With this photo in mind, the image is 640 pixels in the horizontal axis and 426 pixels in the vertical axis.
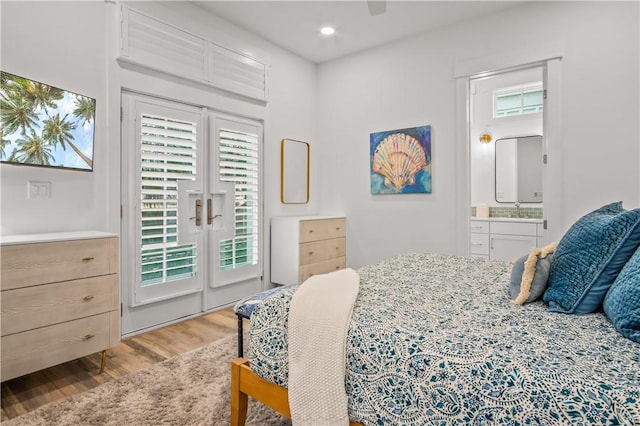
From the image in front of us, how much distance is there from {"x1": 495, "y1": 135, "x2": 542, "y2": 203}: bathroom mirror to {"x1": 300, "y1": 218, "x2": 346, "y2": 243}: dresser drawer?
7.95 ft

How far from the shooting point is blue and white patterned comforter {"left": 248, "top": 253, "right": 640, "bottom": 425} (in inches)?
35.8

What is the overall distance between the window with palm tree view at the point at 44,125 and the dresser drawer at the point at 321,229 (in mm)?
2078

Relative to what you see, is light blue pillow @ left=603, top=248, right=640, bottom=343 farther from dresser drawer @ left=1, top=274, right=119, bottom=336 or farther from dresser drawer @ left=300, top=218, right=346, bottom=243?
dresser drawer @ left=300, top=218, right=346, bottom=243

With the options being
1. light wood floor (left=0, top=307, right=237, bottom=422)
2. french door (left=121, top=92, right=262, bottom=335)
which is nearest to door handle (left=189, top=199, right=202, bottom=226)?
french door (left=121, top=92, right=262, bottom=335)

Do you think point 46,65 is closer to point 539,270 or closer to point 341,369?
point 341,369

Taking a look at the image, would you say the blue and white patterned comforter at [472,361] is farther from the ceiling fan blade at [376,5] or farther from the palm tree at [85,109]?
the palm tree at [85,109]

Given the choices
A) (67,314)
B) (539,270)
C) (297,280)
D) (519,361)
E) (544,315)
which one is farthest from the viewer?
(297,280)

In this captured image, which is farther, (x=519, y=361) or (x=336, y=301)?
(x=336, y=301)

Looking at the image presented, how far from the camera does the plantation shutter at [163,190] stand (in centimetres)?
297

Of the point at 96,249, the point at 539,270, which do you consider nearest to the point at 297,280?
the point at 96,249

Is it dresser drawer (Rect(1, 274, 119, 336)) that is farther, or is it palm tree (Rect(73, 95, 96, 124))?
palm tree (Rect(73, 95, 96, 124))

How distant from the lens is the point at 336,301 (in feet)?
4.70

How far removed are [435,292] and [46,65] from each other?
2844mm

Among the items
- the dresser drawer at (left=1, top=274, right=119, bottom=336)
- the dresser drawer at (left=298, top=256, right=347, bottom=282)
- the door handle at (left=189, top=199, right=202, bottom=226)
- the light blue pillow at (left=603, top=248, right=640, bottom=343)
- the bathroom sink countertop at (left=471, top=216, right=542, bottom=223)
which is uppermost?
the door handle at (left=189, top=199, right=202, bottom=226)
